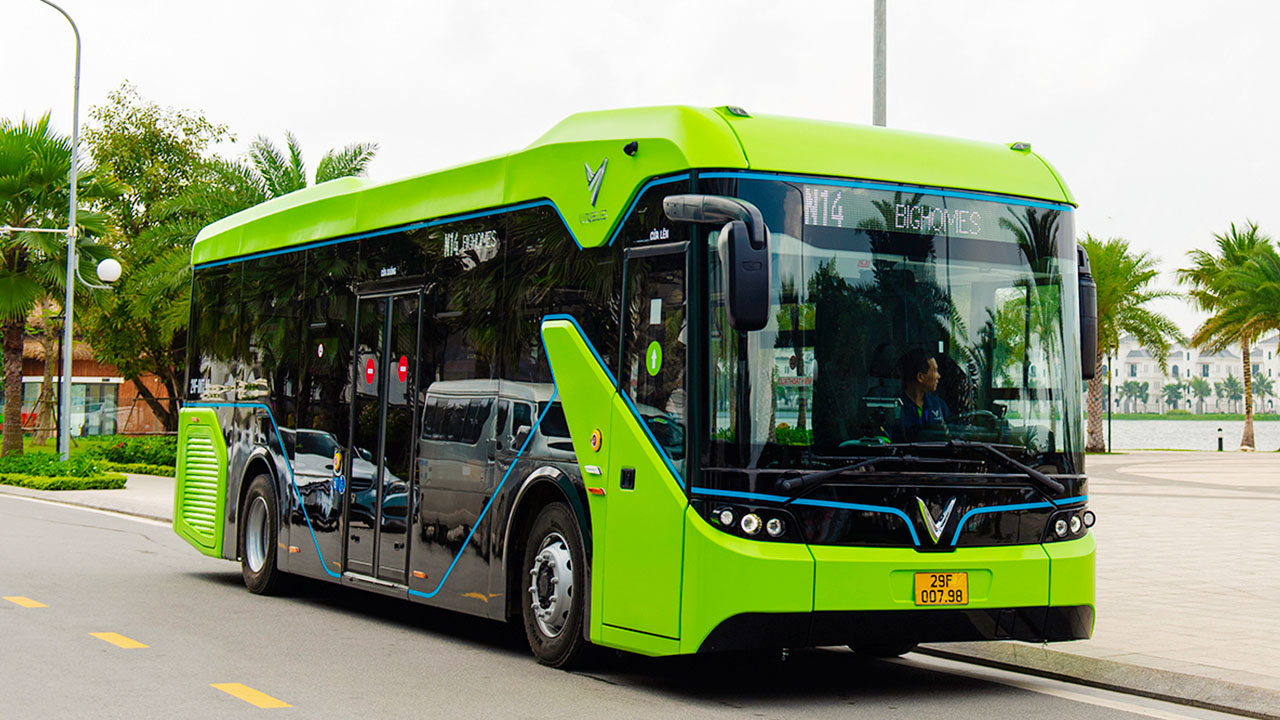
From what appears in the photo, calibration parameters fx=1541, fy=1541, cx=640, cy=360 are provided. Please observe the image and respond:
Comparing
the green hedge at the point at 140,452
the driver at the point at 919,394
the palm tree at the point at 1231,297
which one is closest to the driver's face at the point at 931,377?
the driver at the point at 919,394

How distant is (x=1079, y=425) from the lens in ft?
28.3

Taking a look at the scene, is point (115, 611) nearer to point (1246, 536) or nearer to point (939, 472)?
point (939, 472)

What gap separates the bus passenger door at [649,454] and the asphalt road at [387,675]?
0.58m

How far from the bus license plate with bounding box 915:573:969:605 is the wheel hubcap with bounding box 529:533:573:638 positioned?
209cm

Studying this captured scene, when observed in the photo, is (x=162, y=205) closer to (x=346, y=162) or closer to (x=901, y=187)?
(x=346, y=162)

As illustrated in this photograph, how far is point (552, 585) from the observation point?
9.20m

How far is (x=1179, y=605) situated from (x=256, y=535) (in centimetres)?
787

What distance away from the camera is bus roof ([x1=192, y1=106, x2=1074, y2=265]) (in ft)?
27.2

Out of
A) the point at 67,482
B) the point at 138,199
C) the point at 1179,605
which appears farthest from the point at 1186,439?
the point at 1179,605

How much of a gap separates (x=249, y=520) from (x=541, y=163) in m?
5.82

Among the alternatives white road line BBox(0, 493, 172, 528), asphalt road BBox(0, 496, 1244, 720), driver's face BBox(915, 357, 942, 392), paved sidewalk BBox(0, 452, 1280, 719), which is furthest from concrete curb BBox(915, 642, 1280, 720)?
white road line BBox(0, 493, 172, 528)

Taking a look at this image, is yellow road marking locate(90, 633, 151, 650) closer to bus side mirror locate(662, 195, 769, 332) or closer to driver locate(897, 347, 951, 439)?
bus side mirror locate(662, 195, 769, 332)

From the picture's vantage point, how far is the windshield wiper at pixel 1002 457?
26.9 ft

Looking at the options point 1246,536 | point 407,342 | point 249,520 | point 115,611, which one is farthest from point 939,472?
point 1246,536
